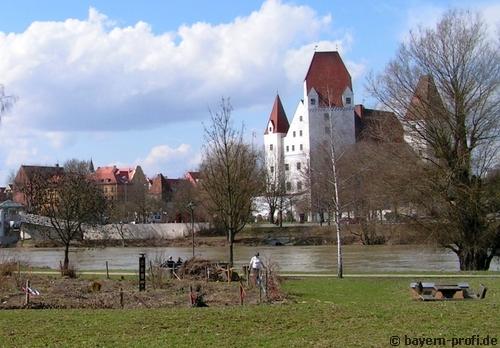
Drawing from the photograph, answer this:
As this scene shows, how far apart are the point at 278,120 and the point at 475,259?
107 m

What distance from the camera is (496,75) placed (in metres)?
36.2

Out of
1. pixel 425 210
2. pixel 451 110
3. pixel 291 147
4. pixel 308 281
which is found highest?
pixel 291 147

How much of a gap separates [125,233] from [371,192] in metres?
63.3

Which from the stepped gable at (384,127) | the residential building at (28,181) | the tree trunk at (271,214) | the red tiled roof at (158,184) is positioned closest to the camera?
the stepped gable at (384,127)

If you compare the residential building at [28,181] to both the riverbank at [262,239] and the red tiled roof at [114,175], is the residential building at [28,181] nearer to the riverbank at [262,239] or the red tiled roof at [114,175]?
the riverbank at [262,239]

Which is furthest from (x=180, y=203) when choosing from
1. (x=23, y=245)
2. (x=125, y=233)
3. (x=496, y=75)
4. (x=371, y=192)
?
(x=496, y=75)

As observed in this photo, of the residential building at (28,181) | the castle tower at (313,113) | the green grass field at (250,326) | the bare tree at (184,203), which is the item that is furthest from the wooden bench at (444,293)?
the castle tower at (313,113)

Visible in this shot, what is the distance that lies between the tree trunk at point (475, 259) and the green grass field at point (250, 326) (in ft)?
75.2

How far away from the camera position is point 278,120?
14175 cm

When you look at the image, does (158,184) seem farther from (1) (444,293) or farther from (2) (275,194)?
Result: (1) (444,293)

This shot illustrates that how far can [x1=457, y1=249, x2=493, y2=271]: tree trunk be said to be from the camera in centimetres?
3634

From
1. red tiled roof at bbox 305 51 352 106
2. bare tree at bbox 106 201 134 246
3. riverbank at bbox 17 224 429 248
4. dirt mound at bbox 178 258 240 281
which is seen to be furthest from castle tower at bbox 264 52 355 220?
dirt mound at bbox 178 258 240 281

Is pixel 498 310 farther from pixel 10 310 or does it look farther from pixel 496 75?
pixel 496 75

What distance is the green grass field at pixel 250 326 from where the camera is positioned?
10320 mm
